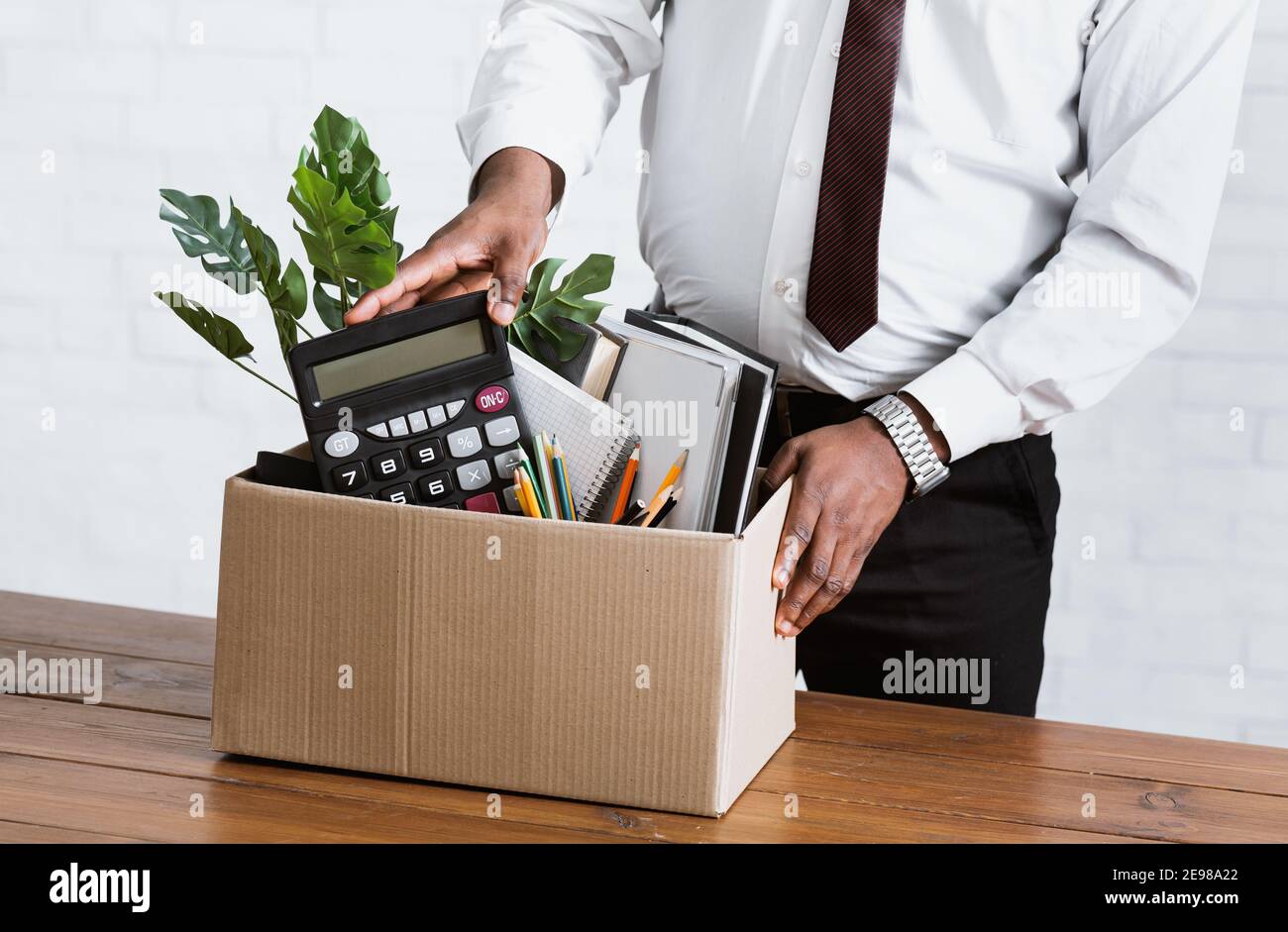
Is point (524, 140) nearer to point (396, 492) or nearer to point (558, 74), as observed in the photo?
point (558, 74)

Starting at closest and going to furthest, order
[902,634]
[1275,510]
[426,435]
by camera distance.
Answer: [426,435] → [902,634] → [1275,510]

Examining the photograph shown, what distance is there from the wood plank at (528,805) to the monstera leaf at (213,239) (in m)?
0.32

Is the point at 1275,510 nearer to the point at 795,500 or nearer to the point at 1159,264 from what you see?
the point at 1159,264

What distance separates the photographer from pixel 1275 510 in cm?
177

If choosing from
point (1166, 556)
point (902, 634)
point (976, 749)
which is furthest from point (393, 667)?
point (1166, 556)

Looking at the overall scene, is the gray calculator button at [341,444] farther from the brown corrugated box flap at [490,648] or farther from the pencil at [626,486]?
the pencil at [626,486]

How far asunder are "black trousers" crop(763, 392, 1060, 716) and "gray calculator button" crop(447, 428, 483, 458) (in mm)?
401

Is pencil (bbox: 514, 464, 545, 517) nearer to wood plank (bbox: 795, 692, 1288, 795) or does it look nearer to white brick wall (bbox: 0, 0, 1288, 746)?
wood plank (bbox: 795, 692, 1288, 795)

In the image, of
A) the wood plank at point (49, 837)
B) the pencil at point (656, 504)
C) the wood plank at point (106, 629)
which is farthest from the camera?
the wood plank at point (106, 629)

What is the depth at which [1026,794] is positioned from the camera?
78 centimetres

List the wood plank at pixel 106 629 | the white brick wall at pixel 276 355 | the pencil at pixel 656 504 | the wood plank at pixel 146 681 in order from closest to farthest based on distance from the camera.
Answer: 1. the pencil at pixel 656 504
2. the wood plank at pixel 146 681
3. the wood plank at pixel 106 629
4. the white brick wall at pixel 276 355

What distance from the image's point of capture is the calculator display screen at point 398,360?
768 mm

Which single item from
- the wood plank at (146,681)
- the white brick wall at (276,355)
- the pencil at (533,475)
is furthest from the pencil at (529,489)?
the white brick wall at (276,355)
